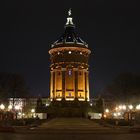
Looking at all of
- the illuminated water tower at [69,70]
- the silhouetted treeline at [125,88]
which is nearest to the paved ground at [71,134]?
the silhouetted treeline at [125,88]

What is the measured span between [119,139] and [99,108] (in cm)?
5598

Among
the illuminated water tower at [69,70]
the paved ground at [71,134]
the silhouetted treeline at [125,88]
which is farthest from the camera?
the illuminated water tower at [69,70]

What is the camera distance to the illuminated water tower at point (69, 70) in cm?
9381

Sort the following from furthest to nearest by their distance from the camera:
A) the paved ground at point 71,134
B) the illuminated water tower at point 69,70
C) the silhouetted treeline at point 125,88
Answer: the illuminated water tower at point 69,70 → the silhouetted treeline at point 125,88 → the paved ground at point 71,134

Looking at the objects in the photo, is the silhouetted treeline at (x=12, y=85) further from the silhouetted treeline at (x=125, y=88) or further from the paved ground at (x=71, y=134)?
the paved ground at (x=71, y=134)

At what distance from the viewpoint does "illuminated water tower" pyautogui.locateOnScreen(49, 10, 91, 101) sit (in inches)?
3693

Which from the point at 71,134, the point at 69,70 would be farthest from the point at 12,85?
the point at 71,134

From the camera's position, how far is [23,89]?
79.6 meters

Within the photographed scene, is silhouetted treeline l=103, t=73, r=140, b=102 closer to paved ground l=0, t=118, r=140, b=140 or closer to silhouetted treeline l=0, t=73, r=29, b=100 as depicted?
silhouetted treeline l=0, t=73, r=29, b=100

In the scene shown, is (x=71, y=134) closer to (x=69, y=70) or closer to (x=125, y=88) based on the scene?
(x=125, y=88)

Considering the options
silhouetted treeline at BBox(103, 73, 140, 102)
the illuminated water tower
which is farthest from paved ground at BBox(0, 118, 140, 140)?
the illuminated water tower

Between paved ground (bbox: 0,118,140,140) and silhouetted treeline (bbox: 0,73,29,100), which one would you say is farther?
silhouetted treeline (bbox: 0,73,29,100)

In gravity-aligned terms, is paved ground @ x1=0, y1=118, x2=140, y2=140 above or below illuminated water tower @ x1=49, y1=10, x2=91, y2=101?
below

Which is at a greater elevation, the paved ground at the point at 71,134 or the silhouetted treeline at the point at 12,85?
the silhouetted treeline at the point at 12,85
